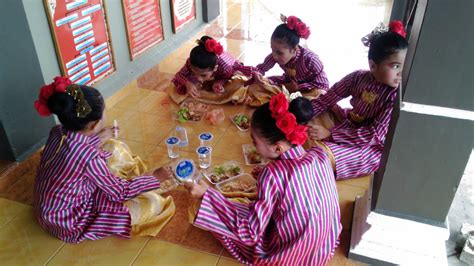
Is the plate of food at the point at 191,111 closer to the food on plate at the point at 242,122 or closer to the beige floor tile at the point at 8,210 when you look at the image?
the food on plate at the point at 242,122

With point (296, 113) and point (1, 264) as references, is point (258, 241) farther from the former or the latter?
point (1, 264)

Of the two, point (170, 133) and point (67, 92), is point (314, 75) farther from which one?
point (67, 92)

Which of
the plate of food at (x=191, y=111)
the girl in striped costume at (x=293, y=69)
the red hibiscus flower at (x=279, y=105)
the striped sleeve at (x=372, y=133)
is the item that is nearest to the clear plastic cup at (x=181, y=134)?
the plate of food at (x=191, y=111)

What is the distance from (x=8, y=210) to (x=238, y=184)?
1357 millimetres

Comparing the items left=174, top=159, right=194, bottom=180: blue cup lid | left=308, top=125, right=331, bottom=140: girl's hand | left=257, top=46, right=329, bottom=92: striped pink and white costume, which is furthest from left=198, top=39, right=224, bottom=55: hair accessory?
left=174, top=159, right=194, bottom=180: blue cup lid

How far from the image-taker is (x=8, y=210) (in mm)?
2295

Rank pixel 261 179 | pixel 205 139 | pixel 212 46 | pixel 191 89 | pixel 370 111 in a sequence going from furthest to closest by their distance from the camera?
pixel 191 89 → pixel 212 46 → pixel 205 139 → pixel 370 111 → pixel 261 179

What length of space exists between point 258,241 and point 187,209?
23.8 inches

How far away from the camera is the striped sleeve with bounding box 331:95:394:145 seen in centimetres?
245

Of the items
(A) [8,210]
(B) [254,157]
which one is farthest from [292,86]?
(A) [8,210]

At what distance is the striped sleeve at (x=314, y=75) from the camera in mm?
3248

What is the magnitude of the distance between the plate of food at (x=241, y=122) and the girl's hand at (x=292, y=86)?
1.81ft

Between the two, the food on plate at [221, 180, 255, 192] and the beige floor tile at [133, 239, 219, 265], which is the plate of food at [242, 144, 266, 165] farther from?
the beige floor tile at [133, 239, 219, 265]

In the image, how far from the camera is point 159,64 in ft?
13.3
